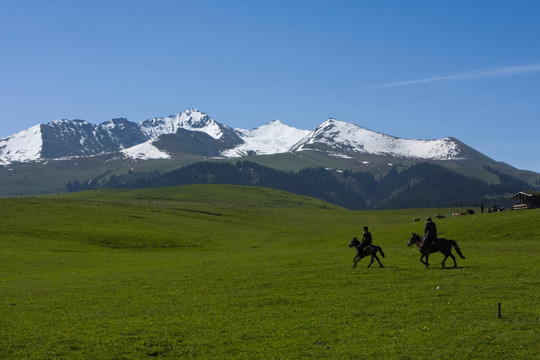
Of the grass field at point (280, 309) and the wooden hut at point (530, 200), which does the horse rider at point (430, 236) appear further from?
the wooden hut at point (530, 200)

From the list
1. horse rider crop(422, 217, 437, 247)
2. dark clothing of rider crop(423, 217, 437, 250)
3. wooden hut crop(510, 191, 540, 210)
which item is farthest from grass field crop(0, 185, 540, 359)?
wooden hut crop(510, 191, 540, 210)

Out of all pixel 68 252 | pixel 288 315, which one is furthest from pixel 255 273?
pixel 68 252

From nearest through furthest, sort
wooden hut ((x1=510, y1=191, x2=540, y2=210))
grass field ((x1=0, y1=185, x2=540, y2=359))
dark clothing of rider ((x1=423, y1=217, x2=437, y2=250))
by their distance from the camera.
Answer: grass field ((x1=0, y1=185, x2=540, y2=359))
dark clothing of rider ((x1=423, y1=217, x2=437, y2=250))
wooden hut ((x1=510, y1=191, x2=540, y2=210))

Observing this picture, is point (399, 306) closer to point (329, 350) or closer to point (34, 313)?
point (329, 350)

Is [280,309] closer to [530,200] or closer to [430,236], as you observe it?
Result: [430,236]

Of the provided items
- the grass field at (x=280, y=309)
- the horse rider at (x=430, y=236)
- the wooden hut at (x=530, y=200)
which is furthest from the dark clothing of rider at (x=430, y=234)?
the wooden hut at (x=530, y=200)

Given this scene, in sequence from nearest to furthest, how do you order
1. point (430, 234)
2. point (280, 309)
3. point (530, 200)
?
point (280, 309) < point (430, 234) < point (530, 200)

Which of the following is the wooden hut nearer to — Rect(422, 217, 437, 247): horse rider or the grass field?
the grass field

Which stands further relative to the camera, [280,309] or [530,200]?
[530,200]

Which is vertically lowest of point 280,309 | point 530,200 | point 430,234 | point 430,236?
point 280,309

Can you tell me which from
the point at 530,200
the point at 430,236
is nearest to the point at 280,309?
the point at 430,236

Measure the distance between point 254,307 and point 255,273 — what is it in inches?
526

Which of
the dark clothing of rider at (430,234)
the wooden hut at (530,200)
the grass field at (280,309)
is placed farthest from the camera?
the wooden hut at (530,200)

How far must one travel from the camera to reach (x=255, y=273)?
45.5 metres
